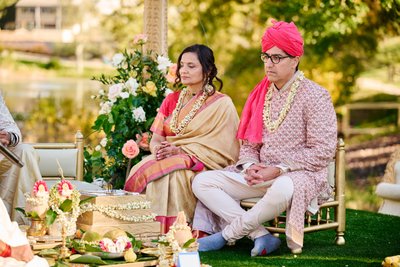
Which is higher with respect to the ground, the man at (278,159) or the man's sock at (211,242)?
the man at (278,159)

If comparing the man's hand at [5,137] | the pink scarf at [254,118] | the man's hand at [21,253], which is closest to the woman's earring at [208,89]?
the pink scarf at [254,118]

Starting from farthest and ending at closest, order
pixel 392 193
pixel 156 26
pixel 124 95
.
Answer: pixel 392 193 < pixel 156 26 < pixel 124 95

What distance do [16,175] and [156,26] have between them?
2.23 meters

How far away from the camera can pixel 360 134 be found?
59.6ft

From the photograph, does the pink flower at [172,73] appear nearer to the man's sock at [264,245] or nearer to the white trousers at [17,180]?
the white trousers at [17,180]

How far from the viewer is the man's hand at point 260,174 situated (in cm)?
612

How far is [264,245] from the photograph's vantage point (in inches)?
240

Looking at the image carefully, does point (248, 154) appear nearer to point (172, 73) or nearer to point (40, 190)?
point (172, 73)

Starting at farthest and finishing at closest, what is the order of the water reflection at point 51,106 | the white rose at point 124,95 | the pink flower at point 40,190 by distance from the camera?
the water reflection at point 51,106
the white rose at point 124,95
the pink flower at point 40,190

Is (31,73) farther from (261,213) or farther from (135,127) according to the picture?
(261,213)

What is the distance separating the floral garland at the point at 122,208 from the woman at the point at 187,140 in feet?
1.63

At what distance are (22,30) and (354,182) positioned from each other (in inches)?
243

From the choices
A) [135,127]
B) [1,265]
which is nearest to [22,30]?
[135,127]

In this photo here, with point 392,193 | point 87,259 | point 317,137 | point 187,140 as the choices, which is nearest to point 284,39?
point 317,137
